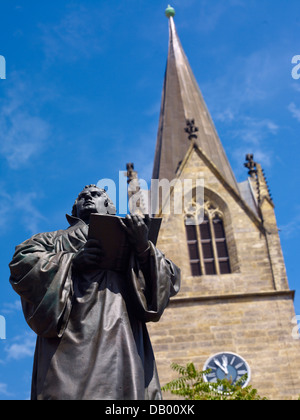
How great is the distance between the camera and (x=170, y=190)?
34062 mm

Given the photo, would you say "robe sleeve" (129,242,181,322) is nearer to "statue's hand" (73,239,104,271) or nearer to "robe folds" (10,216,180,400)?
"robe folds" (10,216,180,400)

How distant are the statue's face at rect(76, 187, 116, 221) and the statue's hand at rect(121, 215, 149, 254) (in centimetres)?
53

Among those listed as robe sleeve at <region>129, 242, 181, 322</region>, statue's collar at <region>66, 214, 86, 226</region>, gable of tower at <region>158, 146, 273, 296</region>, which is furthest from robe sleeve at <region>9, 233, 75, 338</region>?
gable of tower at <region>158, 146, 273, 296</region>

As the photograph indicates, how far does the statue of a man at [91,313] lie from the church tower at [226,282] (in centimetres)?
2320

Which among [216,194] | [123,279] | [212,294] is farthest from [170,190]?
[123,279]

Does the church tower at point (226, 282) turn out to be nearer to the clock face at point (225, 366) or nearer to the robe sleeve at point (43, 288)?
the clock face at point (225, 366)

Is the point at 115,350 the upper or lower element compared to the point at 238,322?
lower

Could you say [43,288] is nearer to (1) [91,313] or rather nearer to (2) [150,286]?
(1) [91,313]

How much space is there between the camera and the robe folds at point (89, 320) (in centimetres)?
377

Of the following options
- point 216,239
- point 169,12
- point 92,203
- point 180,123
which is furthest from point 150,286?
point 169,12

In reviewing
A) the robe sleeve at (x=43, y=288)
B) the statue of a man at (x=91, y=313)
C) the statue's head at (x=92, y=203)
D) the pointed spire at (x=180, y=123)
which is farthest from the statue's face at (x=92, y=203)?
the pointed spire at (x=180, y=123)

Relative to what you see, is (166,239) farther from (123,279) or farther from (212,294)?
(123,279)
